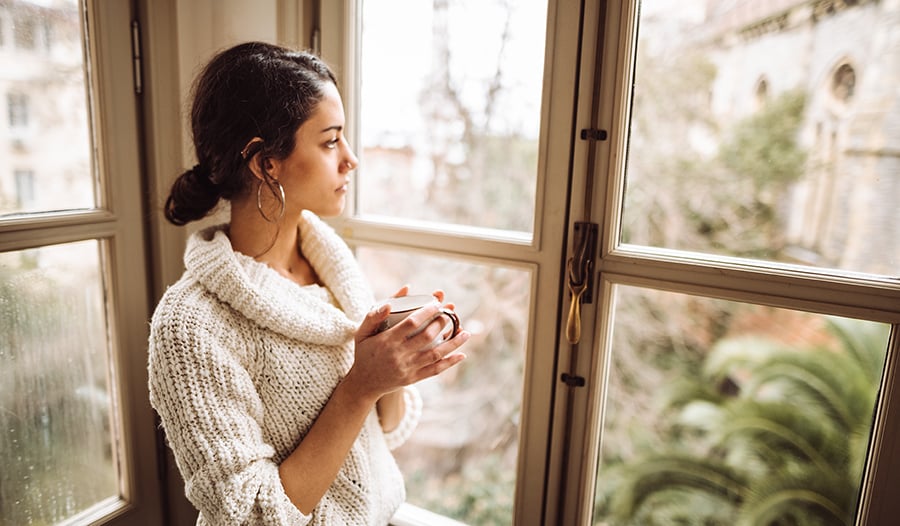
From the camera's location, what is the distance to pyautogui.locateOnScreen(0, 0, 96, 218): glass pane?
98 centimetres

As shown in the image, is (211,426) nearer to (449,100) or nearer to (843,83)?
(449,100)

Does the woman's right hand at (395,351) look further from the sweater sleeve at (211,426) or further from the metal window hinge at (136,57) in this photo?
the metal window hinge at (136,57)

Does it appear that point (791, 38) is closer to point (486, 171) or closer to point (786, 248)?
point (786, 248)

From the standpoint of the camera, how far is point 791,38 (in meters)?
1.16

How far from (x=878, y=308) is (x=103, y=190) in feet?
4.53

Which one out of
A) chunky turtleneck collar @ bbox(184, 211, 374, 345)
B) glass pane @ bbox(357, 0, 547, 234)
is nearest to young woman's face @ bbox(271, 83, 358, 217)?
chunky turtleneck collar @ bbox(184, 211, 374, 345)

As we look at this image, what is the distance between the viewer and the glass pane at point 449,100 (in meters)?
1.12

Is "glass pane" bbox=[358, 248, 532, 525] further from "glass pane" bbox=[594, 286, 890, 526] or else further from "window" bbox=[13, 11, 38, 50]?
"window" bbox=[13, 11, 38, 50]

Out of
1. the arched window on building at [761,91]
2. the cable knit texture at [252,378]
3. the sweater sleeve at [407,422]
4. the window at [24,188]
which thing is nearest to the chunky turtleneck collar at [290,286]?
the cable knit texture at [252,378]

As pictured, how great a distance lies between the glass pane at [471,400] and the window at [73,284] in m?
0.53

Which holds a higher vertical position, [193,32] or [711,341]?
[193,32]

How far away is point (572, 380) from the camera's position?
42.0 inches

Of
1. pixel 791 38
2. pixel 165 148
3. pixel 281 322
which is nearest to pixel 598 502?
pixel 281 322

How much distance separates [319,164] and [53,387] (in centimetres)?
74
